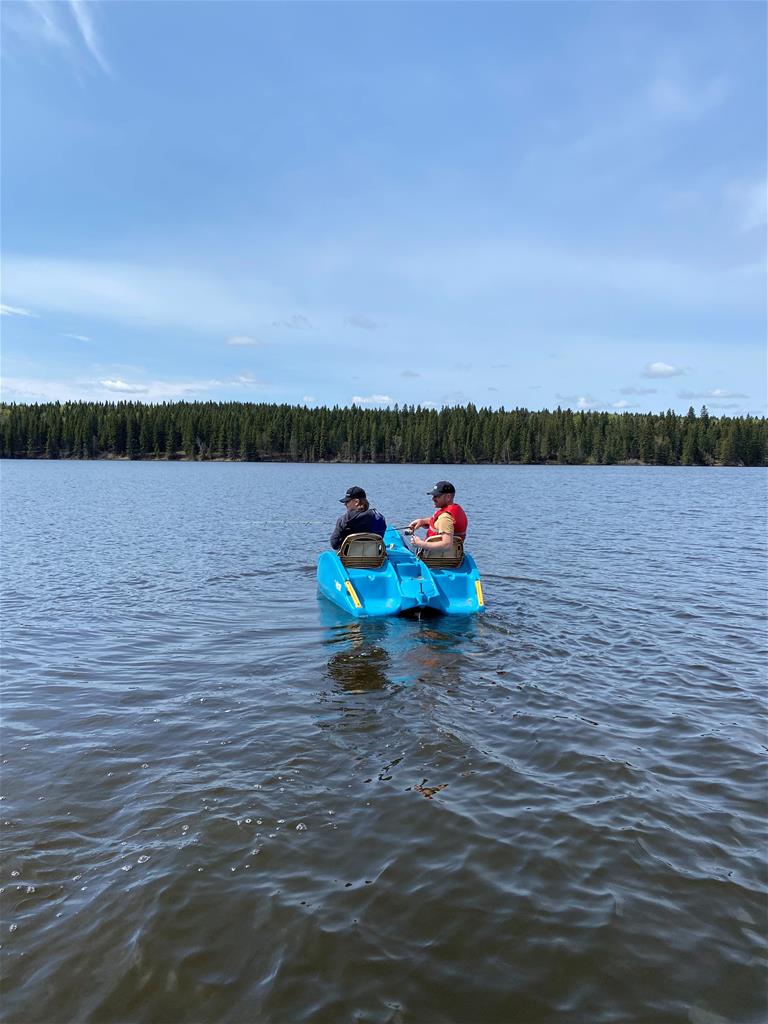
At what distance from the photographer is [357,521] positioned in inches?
530

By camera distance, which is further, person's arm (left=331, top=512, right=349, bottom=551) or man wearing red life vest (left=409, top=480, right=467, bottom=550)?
person's arm (left=331, top=512, right=349, bottom=551)

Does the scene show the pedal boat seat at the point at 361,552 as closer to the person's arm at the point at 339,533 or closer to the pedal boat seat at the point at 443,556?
the person's arm at the point at 339,533

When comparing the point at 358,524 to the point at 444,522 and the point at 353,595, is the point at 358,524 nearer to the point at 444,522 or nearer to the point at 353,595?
the point at 353,595

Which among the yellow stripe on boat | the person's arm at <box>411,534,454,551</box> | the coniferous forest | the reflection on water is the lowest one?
the reflection on water

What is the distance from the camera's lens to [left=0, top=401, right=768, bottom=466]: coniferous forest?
152 m

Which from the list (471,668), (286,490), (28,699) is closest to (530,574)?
(471,668)

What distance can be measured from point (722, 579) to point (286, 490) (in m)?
45.1

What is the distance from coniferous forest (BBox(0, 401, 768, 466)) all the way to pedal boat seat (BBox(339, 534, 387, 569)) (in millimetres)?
139895

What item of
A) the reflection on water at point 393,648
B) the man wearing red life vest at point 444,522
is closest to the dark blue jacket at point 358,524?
the man wearing red life vest at point 444,522

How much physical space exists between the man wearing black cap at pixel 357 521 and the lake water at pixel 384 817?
1.88 meters

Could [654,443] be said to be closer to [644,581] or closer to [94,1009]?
[644,581]

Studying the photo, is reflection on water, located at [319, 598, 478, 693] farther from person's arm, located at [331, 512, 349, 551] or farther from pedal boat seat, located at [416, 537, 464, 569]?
person's arm, located at [331, 512, 349, 551]

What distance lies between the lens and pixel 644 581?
17297 mm

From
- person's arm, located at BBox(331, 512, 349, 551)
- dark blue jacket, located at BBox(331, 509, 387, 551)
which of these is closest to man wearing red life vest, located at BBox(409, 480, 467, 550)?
dark blue jacket, located at BBox(331, 509, 387, 551)
